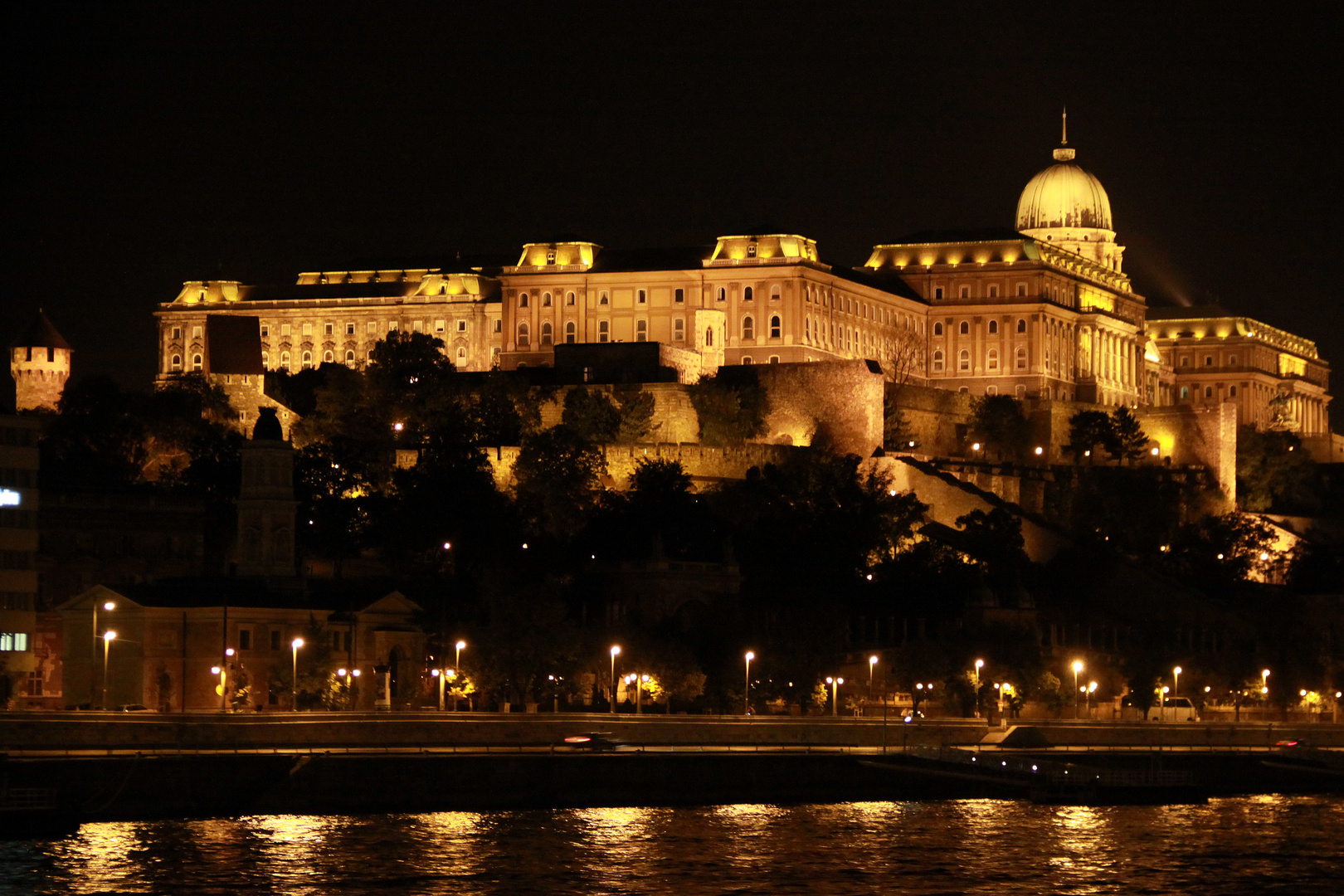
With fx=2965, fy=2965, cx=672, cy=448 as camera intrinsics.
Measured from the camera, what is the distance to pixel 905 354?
184 meters

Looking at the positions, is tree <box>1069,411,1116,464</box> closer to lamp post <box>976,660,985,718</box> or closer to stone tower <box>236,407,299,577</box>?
lamp post <box>976,660,985,718</box>

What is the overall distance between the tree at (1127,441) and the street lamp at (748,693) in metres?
54.6

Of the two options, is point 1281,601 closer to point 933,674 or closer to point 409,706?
point 933,674

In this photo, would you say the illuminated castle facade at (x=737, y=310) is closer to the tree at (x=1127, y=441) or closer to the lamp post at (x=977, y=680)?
the tree at (x=1127, y=441)

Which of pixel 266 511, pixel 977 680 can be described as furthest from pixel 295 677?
pixel 977 680

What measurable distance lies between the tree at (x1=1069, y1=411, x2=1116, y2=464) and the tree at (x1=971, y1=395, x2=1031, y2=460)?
2.58 m

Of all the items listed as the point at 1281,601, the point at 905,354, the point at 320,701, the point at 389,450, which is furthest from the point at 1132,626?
the point at 905,354

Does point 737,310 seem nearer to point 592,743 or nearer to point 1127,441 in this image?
point 1127,441

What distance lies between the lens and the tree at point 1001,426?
157 m

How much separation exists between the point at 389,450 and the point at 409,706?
1355 inches

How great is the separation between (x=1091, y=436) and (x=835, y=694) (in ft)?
178

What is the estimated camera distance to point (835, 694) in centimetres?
10856

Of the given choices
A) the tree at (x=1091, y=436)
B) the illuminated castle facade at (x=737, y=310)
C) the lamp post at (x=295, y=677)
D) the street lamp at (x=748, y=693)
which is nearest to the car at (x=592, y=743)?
the lamp post at (x=295, y=677)

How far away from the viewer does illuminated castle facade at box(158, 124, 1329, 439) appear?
170750 millimetres
